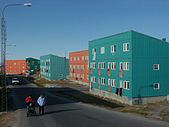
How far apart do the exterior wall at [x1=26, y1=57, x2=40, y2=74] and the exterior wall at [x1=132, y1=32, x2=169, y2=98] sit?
10713cm

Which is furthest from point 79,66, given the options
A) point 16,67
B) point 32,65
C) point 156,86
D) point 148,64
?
point 16,67

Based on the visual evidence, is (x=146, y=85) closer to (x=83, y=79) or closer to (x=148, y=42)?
(x=148, y=42)

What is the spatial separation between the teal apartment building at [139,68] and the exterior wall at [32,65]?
101m

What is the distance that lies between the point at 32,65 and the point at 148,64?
113m

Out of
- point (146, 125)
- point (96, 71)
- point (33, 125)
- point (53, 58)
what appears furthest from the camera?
point (53, 58)

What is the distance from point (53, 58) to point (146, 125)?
8942 cm

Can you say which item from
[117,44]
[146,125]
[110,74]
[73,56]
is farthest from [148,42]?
[73,56]

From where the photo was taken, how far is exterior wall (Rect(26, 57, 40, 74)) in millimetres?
148775

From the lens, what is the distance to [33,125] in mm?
18766

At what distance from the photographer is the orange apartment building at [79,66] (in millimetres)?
87062

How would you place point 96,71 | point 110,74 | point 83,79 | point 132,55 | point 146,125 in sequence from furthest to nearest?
point 83,79, point 96,71, point 110,74, point 132,55, point 146,125

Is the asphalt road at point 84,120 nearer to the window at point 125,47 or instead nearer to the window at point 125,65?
the window at point 125,65

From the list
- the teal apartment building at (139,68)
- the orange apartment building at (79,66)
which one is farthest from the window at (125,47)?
the orange apartment building at (79,66)

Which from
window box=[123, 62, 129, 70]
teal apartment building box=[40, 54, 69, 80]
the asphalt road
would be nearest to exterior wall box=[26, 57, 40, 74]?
teal apartment building box=[40, 54, 69, 80]
